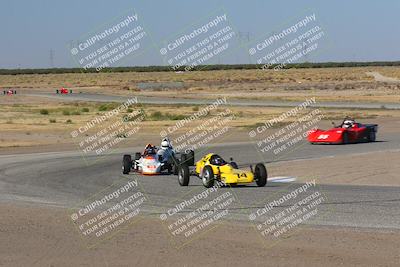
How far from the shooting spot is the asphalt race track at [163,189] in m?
16.2

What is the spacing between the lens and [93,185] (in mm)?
22578

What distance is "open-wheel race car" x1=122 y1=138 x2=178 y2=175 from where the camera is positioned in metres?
25.0

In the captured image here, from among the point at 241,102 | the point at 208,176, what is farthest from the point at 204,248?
the point at 241,102

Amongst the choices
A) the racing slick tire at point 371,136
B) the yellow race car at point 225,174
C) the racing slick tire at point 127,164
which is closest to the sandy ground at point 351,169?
the yellow race car at point 225,174

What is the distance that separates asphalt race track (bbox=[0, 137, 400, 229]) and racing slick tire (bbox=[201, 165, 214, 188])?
289 mm

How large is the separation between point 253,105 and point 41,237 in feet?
183

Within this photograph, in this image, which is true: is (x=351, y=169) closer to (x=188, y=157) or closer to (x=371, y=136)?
(x=188, y=157)

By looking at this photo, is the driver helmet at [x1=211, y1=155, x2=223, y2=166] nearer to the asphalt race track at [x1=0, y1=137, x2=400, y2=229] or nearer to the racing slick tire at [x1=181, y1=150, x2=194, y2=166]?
the asphalt race track at [x1=0, y1=137, x2=400, y2=229]

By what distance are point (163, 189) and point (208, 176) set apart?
1.29m

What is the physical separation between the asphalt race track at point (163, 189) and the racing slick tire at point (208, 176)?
0.95ft

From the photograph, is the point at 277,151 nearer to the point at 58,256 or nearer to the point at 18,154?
the point at 18,154

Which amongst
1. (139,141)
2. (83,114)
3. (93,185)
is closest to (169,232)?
(93,185)

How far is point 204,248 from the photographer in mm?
12961

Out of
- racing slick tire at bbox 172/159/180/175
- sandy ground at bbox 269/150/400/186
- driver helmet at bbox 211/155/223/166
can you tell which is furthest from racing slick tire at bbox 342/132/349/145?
driver helmet at bbox 211/155/223/166
